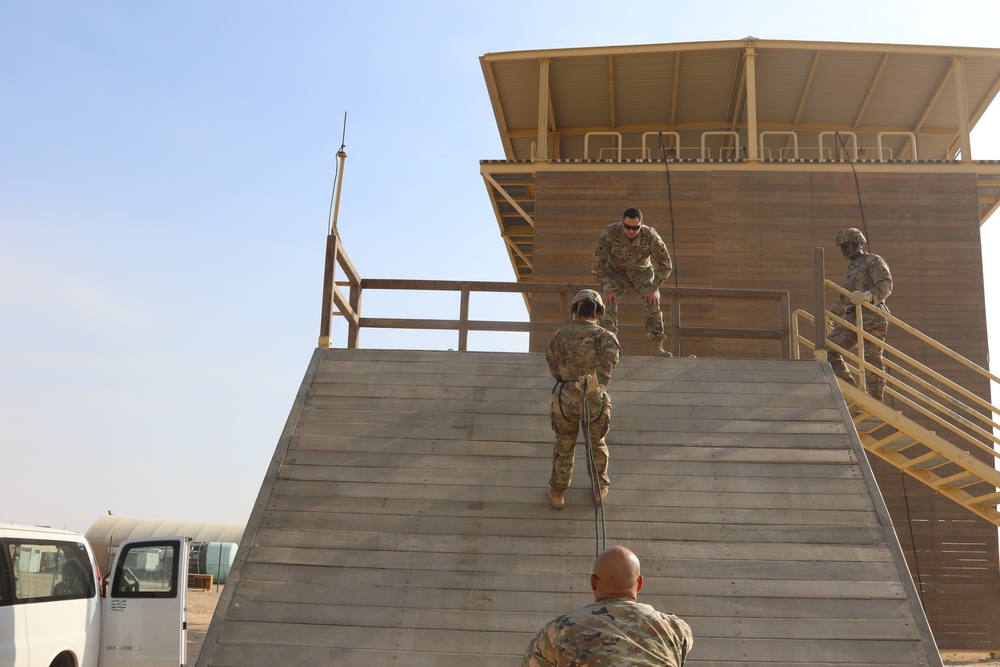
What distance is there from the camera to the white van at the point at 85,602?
7.06 metres

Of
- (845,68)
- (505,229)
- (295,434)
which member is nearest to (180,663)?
(295,434)

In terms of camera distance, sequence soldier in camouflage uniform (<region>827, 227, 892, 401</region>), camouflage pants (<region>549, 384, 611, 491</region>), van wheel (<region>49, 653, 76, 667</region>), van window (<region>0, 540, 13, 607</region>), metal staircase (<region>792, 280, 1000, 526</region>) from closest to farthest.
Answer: camouflage pants (<region>549, 384, 611, 491</region>) < van window (<region>0, 540, 13, 607</region>) < van wheel (<region>49, 653, 76, 667</region>) < metal staircase (<region>792, 280, 1000, 526</region>) < soldier in camouflage uniform (<region>827, 227, 892, 401</region>)

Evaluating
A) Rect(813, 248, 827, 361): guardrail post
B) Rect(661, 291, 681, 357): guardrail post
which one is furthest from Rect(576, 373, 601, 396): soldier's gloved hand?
Rect(813, 248, 827, 361): guardrail post

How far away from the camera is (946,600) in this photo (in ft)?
41.0

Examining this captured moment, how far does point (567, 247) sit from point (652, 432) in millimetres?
7020

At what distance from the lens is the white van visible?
278 inches

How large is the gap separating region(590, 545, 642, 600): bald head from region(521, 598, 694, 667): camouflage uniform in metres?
0.03

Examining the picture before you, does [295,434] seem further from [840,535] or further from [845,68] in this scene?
[845,68]

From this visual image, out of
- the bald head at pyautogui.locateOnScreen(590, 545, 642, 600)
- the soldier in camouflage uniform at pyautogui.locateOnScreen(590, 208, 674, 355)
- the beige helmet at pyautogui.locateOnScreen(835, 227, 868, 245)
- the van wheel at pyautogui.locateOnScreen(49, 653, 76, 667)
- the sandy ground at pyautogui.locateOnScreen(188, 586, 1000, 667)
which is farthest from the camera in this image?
the sandy ground at pyautogui.locateOnScreen(188, 586, 1000, 667)

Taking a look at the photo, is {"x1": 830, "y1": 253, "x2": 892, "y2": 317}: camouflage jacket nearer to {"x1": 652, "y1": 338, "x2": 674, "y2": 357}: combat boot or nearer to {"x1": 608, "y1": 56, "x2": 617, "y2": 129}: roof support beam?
{"x1": 652, "y1": 338, "x2": 674, "y2": 357}: combat boot

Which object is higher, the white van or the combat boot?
Result: the combat boot

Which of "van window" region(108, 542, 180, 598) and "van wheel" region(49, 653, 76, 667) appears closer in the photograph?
"van wheel" region(49, 653, 76, 667)

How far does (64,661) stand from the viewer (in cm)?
778

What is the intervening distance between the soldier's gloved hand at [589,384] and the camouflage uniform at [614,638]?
3.44m
